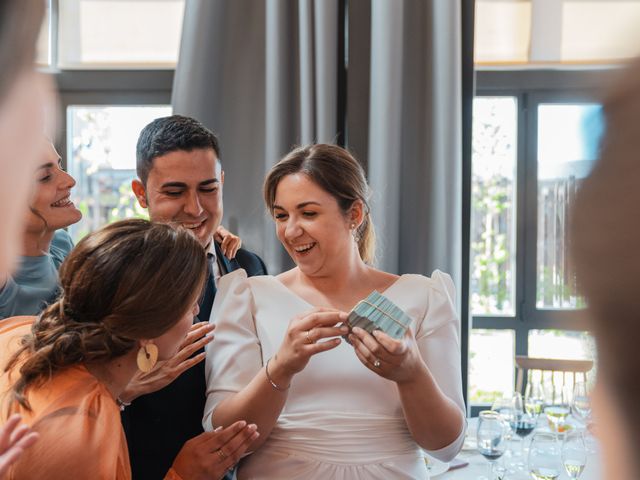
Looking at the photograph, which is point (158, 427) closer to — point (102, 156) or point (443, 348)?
point (443, 348)

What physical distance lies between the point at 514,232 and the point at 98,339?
2530 millimetres

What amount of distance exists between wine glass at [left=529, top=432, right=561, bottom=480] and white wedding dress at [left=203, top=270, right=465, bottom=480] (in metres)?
0.20

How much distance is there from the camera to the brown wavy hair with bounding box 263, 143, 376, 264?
2.09m

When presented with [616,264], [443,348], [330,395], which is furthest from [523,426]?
[616,264]

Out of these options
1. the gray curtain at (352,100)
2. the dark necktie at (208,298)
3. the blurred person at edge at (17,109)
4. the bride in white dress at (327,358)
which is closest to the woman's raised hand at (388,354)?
the bride in white dress at (327,358)

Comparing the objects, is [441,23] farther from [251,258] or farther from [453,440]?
[453,440]

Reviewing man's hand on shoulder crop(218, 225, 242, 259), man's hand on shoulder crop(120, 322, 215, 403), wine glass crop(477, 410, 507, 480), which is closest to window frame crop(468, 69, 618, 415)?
wine glass crop(477, 410, 507, 480)

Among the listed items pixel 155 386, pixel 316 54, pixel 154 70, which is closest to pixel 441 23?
pixel 316 54

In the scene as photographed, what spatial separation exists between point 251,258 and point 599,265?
204cm

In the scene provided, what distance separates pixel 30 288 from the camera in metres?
2.05

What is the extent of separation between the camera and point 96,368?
1.54 meters

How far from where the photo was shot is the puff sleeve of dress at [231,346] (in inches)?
76.6

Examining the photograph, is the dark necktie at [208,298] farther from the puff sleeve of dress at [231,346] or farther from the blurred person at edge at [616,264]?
the blurred person at edge at [616,264]

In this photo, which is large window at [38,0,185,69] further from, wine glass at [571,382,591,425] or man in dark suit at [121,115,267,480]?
wine glass at [571,382,591,425]
